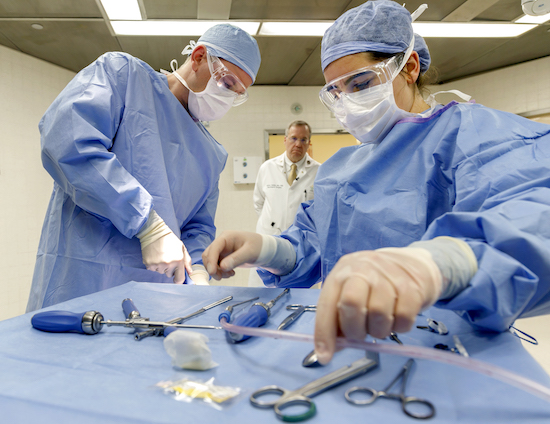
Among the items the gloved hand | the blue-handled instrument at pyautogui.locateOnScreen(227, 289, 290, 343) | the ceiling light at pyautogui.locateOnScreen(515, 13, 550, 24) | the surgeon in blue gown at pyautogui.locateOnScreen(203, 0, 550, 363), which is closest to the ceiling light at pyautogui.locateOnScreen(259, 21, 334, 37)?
the ceiling light at pyautogui.locateOnScreen(515, 13, 550, 24)

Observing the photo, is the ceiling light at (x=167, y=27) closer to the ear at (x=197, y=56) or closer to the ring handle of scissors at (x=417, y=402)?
the ear at (x=197, y=56)

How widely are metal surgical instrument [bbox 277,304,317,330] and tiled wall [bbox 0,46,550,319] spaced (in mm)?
3296

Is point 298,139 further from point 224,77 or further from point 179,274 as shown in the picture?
point 179,274

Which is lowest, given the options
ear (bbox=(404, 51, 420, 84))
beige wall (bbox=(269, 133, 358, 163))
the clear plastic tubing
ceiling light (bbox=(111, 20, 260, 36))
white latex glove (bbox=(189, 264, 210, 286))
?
white latex glove (bbox=(189, 264, 210, 286))

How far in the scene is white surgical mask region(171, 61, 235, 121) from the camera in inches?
60.8

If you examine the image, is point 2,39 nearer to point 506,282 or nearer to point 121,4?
point 121,4

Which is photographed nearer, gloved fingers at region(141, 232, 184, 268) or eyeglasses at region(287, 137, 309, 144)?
gloved fingers at region(141, 232, 184, 268)

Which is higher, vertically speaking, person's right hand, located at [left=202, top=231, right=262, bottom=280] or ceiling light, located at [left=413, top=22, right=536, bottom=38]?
ceiling light, located at [left=413, top=22, right=536, bottom=38]

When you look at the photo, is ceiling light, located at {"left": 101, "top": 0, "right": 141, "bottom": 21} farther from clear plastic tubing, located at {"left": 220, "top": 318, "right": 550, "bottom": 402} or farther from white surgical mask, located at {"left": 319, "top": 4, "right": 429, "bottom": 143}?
clear plastic tubing, located at {"left": 220, "top": 318, "right": 550, "bottom": 402}

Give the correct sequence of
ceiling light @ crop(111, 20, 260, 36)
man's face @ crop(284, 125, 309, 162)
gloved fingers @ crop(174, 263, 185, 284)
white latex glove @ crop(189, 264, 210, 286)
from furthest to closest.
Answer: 1. man's face @ crop(284, 125, 309, 162)
2. ceiling light @ crop(111, 20, 260, 36)
3. white latex glove @ crop(189, 264, 210, 286)
4. gloved fingers @ crop(174, 263, 185, 284)

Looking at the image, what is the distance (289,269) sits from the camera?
119 cm

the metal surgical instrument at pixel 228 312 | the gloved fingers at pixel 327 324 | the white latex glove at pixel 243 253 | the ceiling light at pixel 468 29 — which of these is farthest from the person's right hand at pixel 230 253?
the ceiling light at pixel 468 29

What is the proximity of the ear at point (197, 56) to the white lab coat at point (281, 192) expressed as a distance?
6.51ft

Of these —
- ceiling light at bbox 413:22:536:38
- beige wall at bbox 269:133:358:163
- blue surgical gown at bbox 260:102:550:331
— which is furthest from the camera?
beige wall at bbox 269:133:358:163
